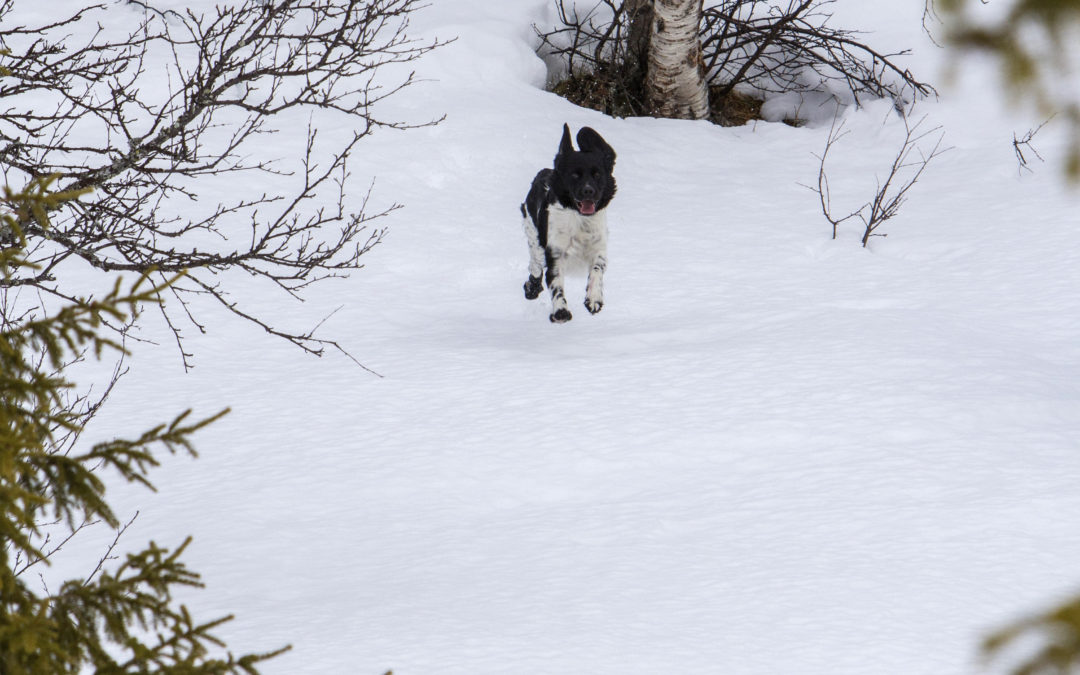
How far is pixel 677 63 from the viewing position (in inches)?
442

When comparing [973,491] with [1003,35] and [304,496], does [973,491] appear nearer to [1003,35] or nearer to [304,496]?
[304,496]

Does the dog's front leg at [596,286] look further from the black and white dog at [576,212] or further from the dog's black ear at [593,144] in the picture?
the dog's black ear at [593,144]

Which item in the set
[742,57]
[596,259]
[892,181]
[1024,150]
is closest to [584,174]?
[596,259]

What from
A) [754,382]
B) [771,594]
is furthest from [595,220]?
[771,594]

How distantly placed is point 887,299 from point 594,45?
6.61 metres

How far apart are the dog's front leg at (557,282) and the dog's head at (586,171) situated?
34cm

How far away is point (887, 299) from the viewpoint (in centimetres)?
721

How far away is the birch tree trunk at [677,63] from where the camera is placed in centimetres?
1088

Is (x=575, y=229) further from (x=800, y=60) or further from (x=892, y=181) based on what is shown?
(x=800, y=60)

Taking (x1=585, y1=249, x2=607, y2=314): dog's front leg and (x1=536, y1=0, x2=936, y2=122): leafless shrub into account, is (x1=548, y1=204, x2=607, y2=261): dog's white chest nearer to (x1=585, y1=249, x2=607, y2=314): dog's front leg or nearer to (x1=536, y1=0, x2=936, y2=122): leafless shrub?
Answer: (x1=585, y1=249, x2=607, y2=314): dog's front leg

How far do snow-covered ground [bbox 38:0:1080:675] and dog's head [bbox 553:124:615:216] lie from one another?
2.87 feet

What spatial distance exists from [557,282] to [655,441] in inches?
83.5

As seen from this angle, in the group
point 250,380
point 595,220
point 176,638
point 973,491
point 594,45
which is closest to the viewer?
point 176,638

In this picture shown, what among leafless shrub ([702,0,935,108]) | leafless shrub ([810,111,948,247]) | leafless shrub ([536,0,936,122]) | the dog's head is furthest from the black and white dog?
leafless shrub ([702,0,935,108])
